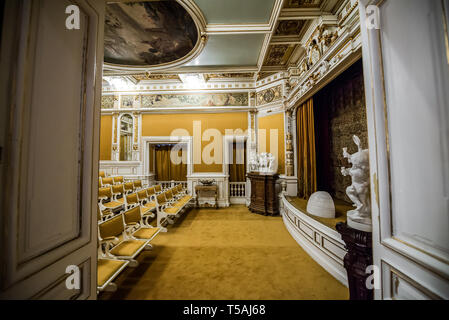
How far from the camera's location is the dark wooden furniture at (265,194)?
4.95 m

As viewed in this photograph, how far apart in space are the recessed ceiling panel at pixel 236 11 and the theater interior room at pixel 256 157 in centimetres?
3

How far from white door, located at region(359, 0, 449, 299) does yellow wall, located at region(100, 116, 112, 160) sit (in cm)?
799

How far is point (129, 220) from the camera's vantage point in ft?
8.32

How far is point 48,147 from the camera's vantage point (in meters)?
0.99

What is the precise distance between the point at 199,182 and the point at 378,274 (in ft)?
18.0

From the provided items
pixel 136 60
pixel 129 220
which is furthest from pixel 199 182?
pixel 136 60

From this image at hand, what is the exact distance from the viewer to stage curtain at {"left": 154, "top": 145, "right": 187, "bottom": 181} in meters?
7.43

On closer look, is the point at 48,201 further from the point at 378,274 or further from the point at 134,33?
the point at 134,33

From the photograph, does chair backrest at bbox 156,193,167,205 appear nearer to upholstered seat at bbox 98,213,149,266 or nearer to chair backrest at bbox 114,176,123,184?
upholstered seat at bbox 98,213,149,266

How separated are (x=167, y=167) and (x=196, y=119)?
8.50ft

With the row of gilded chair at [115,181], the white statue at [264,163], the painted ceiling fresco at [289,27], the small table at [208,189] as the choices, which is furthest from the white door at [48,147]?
the small table at [208,189]

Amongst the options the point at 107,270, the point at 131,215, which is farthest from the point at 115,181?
the point at 107,270

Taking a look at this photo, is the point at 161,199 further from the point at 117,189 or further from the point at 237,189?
the point at 237,189

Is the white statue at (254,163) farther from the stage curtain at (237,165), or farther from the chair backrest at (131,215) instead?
the chair backrest at (131,215)
